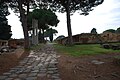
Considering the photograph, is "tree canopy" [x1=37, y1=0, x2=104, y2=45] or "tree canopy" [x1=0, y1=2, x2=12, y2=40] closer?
"tree canopy" [x1=37, y1=0, x2=104, y2=45]

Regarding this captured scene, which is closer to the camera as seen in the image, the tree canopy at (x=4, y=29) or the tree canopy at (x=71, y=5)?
the tree canopy at (x=71, y=5)

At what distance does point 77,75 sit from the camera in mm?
9523

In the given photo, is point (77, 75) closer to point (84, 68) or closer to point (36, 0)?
point (84, 68)

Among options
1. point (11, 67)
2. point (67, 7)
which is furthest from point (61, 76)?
point (67, 7)

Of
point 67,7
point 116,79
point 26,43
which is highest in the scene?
point 67,7

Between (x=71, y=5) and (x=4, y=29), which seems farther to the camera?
(x=4, y=29)

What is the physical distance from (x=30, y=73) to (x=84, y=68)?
7.76 ft

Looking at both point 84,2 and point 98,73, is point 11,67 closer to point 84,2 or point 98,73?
point 98,73

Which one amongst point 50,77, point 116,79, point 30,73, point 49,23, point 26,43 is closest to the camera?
point 116,79

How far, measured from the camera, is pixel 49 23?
182ft

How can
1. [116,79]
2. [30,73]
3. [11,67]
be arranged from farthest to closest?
[11,67], [30,73], [116,79]

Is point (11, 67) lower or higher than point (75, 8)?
lower

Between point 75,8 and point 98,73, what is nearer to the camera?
point 98,73

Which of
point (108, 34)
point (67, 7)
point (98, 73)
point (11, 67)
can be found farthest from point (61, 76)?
point (108, 34)
